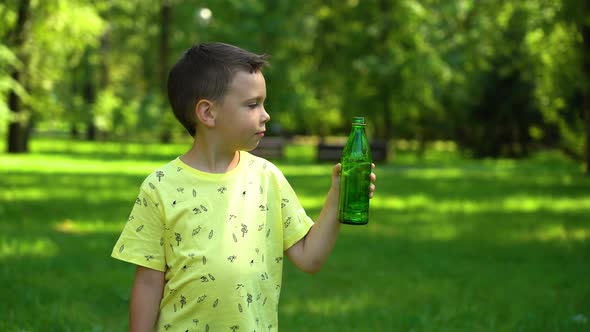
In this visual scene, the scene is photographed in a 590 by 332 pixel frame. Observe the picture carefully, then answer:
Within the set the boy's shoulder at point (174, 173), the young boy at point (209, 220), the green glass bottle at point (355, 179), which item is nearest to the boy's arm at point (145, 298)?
the young boy at point (209, 220)

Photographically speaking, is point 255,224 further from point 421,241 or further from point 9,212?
point 9,212

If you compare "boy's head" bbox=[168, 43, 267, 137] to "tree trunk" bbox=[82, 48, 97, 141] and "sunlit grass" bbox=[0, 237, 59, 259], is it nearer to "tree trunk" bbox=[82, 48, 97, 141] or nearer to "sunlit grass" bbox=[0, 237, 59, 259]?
"sunlit grass" bbox=[0, 237, 59, 259]

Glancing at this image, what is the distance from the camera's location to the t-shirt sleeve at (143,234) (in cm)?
283

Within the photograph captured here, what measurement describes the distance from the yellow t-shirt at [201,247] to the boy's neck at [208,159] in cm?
4

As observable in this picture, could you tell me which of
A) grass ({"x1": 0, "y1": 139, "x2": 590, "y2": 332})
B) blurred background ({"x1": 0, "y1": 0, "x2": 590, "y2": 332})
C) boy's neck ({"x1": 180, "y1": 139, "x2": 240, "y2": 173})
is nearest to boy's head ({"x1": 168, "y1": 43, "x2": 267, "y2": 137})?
boy's neck ({"x1": 180, "y1": 139, "x2": 240, "y2": 173})

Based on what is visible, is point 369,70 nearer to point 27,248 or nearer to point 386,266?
point 386,266

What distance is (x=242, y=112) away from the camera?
2867mm

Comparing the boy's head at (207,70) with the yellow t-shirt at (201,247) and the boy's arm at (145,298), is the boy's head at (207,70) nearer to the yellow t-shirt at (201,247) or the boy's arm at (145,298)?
the yellow t-shirt at (201,247)

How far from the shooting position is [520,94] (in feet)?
123

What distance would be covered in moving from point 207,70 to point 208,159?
0.30m

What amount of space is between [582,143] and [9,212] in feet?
68.0

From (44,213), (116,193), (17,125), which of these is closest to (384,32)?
(17,125)

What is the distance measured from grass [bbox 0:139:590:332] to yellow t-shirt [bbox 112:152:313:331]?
8.60ft

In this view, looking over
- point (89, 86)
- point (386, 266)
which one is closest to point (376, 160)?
point (89, 86)
